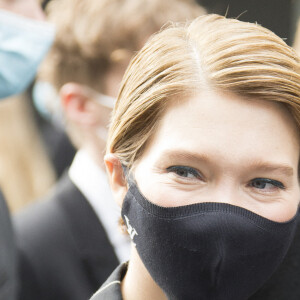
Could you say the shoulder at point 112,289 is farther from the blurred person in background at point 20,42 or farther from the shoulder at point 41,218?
the blurred person in background at point 20,42

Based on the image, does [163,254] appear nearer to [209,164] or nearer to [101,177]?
[209,164]

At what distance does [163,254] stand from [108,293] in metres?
0.28

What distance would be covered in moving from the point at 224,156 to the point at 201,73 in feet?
0.91

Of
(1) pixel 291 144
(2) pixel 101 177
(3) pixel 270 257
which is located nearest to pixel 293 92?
(1) pixel 291 144

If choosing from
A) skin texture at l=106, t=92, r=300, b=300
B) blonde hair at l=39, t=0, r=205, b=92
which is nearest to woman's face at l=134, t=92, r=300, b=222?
skin texture at l=106, t=92, r=300, b=300

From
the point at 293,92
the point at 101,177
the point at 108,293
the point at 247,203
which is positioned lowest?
the point at 101,177

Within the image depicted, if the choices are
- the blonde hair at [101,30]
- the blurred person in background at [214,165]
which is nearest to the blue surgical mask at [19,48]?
the blonde hair at [101,30]

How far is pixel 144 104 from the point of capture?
210 centimetres

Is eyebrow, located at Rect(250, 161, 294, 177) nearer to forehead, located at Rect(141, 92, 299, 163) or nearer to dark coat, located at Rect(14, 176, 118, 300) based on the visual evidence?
forehead, located at Rect(141, 92, 299, 163)

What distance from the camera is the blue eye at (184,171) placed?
2014 millimetres

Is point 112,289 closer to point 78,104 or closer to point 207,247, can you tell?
point 207,247

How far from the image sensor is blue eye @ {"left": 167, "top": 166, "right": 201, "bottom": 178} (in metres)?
2.01

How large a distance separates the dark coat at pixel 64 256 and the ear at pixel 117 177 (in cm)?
122

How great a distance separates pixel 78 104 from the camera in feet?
12.9
